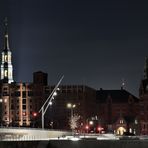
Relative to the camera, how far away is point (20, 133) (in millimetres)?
109875

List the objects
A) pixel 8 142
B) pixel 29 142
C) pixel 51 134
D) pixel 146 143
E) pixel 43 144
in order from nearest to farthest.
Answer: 1. pixel 8 142
2. pixel 29 142
3. pixel 43 144
4. pixel 146 143
5. pixel 51 134

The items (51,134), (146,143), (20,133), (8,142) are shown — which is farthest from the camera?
(51,134)

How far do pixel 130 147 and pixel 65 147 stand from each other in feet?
34.0

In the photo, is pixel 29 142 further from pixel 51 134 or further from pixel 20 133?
pixel 51 134

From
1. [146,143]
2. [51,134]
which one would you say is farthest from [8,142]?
[51,134]

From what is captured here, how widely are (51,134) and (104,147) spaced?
128ft

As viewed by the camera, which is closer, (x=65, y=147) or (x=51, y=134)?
(x=65, y=147)

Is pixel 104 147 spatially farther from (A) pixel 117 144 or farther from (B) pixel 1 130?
(B) pixel 1 130

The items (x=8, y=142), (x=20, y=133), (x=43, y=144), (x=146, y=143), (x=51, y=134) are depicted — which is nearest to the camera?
(x=8, y=142)

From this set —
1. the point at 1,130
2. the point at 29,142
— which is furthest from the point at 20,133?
the point at 29,142

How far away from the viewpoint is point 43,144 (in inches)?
3430

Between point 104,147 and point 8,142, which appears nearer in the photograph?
point 8,142

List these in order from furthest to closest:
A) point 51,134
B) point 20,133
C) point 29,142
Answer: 1. point 51,134
2. point 20,133
3. point 29,142

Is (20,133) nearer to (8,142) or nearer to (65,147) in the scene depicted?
(65,147)
